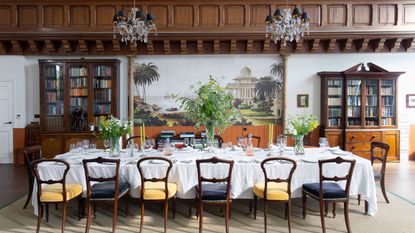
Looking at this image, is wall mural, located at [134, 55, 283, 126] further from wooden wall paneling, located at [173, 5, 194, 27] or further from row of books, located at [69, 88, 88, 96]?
row of books, located at [69, 88, 88, 96]

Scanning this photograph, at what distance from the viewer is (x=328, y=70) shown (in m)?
8.30

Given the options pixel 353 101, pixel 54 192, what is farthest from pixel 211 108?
pixel 353 101

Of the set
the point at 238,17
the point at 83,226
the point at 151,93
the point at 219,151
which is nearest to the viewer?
the point at 83,226

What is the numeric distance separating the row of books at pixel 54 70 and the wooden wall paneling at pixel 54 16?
1006mm

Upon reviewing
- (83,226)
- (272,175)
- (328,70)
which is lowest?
(83,226)

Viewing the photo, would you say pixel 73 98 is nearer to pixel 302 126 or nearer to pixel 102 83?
pixel 102 83

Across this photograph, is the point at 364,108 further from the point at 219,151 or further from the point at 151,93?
the point at 151,93

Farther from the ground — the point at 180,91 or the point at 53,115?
the point at 180,91

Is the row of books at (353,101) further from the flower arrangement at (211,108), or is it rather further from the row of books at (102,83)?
the row of books at (102,83)

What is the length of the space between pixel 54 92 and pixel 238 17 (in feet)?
16.4

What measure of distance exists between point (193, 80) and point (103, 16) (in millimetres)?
2686

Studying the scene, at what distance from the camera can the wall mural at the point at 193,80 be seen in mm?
8250

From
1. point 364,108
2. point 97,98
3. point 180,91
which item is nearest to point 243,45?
point 180,91

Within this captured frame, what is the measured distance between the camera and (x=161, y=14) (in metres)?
7.69
